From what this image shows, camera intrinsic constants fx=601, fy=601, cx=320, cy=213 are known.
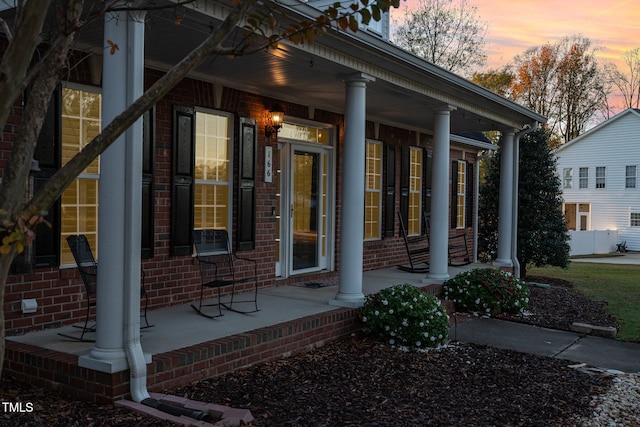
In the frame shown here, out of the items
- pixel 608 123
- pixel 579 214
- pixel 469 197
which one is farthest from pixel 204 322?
pixel 579 214

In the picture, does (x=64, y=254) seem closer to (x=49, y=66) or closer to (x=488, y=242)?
(x=49, y=66)

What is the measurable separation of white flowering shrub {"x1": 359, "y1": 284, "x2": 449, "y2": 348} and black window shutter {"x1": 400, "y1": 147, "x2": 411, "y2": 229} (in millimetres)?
4851

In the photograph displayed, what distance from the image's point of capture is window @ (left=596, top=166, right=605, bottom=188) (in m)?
30.1

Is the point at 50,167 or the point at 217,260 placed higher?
the point at 50,167

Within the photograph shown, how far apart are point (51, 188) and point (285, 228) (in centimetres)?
628

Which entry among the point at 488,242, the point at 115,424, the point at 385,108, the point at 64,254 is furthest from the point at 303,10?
the point at 488,242

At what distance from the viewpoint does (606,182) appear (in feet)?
98.1

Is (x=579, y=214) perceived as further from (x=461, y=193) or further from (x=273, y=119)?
(x=273, y=119)

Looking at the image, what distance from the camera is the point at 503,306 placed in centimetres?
839

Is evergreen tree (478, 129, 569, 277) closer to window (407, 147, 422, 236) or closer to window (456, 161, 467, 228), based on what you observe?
window (456, 161, 467, 228)

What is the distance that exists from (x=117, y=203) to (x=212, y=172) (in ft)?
10.1

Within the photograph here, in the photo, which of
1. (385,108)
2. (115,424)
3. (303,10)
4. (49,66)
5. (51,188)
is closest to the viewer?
(51,188)

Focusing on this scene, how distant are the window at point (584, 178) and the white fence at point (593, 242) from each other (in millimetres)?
2895

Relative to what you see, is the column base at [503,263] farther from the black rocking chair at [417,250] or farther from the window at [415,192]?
the window at [415,192]
